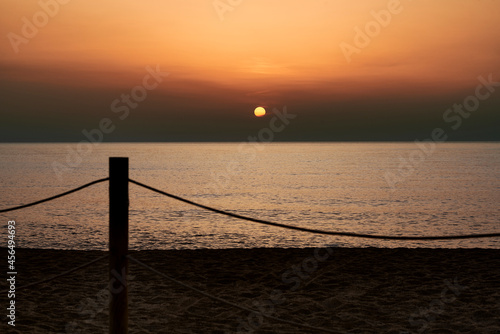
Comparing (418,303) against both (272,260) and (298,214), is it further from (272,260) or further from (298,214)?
(298,214)

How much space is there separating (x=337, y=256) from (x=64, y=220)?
15471mm

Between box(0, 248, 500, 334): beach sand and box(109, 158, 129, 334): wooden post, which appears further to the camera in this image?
box(0, 248, 500, 334): beach sand

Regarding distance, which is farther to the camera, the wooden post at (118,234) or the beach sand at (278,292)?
the beach sand at (278,292)

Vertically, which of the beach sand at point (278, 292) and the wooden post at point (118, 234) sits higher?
the wooden post at point (118, 234)

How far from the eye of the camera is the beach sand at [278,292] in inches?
241

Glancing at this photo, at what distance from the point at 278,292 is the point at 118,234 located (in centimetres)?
477

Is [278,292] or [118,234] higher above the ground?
[118,234]

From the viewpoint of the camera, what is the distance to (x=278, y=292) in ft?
25.5

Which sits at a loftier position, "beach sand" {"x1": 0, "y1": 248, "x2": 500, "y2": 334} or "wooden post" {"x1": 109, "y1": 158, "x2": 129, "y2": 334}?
"wooden post" {"x1": 109, "y1": 158, "x2": 129, "y2": 334}

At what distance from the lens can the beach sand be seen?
6.13 meters

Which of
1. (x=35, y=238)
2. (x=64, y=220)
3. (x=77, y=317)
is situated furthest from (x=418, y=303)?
(x=64, y=220)

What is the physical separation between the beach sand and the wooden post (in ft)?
8.15

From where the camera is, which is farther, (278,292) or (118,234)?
(278,292)

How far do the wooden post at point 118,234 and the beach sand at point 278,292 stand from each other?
248cm
